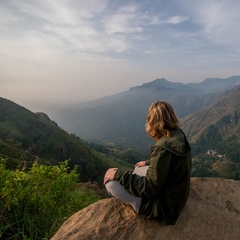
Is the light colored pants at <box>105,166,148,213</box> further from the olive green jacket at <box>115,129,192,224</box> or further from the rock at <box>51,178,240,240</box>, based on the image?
the rock at <box>51,178,240,240</box>

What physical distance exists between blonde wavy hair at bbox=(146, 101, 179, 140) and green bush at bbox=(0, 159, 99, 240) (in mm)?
2460

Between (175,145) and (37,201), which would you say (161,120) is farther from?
(37,201)

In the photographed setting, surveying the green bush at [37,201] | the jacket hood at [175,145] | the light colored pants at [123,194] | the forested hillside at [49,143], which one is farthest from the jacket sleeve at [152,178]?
the forested hillside at [49,143]

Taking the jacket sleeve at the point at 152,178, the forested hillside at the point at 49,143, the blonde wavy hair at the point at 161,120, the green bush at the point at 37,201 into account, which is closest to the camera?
the jacket sleeve at the point at 152,178

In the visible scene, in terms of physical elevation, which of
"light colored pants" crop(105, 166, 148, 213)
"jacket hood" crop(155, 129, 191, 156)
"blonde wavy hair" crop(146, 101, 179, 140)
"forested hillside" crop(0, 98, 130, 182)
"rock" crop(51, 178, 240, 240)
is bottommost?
"forested hillside" crop(0, 98, 130, 182)

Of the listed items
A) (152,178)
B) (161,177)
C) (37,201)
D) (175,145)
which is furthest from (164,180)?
(37,201)

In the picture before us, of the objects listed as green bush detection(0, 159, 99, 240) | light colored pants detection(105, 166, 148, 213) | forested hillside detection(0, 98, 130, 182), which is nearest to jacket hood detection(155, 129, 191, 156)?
light colored pants detection(105, 166, 148, 213)

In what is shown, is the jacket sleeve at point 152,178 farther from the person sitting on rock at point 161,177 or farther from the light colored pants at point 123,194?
the light colored pants at point 123,194

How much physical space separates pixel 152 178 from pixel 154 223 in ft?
4.09

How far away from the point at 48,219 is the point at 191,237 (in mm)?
3595

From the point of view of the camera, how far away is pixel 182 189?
5.79m

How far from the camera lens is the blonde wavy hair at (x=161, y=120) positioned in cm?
592

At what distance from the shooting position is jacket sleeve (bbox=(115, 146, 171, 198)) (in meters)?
5.36

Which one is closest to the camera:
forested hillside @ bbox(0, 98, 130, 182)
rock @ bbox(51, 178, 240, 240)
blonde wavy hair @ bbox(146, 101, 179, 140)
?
rock @ bbox(51, 178, 240, 240)
